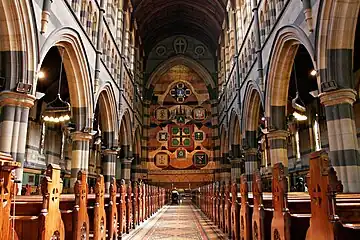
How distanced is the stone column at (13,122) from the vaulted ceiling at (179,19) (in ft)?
49.0

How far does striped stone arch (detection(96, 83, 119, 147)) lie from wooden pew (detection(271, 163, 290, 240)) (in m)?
12.0

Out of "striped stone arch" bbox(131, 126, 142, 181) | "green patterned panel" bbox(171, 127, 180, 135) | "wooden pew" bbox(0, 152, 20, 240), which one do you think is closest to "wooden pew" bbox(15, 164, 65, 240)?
"wooden pew" bbox(0, 152, 20, 240)

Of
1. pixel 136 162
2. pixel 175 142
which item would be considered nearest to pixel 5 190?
pixel 136 162

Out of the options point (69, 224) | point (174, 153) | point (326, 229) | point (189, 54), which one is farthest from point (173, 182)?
point (326, 229)

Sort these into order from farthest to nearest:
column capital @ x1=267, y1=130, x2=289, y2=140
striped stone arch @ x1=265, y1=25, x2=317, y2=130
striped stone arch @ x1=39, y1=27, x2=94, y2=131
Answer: column capital @ x1=267, y1=130, x2=289, y2=140
striped stone arch @ x1=39, y1=27, x2=94, y2=131
striped stone arch @ x1=265, y1=25, x2=317, y2=130

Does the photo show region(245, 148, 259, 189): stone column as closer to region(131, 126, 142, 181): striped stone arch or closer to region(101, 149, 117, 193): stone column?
region(101, 149, 117, 193): stone column

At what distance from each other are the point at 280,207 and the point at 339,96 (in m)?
4.47

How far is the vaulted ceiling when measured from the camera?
2188cm

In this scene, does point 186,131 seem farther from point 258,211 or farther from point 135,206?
point 258,211

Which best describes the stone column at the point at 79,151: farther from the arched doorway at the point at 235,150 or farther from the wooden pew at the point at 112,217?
the arched doorway at the point at 235,150

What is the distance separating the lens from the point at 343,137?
680cm

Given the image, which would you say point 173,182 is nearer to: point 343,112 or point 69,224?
point 343,112

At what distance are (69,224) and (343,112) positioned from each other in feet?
19.3

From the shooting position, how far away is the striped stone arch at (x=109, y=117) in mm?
14750
